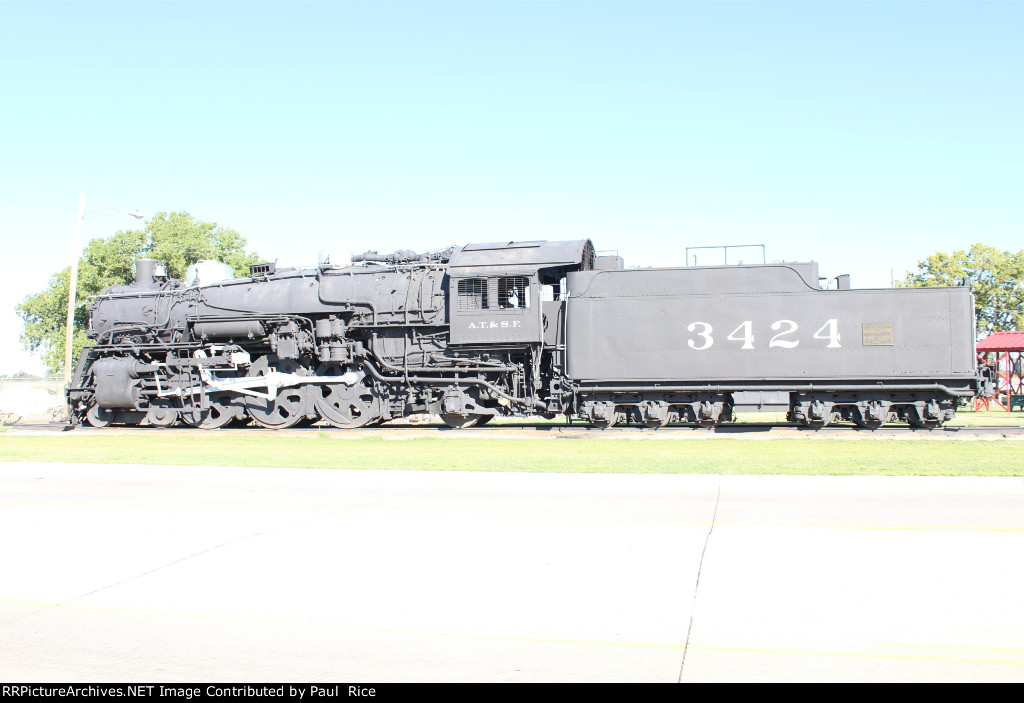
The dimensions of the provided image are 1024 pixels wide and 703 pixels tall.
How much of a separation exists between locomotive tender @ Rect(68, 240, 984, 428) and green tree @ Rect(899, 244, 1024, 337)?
120ft

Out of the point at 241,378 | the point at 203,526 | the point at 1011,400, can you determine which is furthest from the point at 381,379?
the point at 1011,400

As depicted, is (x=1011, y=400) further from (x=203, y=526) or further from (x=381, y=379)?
(x=203, y=526)

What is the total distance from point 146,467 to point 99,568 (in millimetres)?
7049

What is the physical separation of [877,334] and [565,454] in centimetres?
784

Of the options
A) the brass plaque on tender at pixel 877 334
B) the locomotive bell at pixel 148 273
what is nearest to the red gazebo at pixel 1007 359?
the brass plaque on tender at pixel 877 334

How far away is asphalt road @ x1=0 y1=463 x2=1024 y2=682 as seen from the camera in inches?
178

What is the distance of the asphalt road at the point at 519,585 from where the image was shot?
4.52 metres

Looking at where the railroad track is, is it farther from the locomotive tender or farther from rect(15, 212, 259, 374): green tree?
rect(15, 212, 259, 374): green tree

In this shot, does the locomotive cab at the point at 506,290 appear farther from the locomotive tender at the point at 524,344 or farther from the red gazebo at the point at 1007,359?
the red gazebo at the point at 1007,359

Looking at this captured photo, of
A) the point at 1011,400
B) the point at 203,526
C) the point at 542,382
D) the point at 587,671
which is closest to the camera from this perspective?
the point at 587,671

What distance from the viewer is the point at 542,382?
19938mm

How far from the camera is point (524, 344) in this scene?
19.5 m

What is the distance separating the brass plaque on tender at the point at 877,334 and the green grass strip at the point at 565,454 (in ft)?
7.39

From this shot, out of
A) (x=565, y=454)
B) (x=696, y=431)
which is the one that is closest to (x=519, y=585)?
(x=565, y=454)
